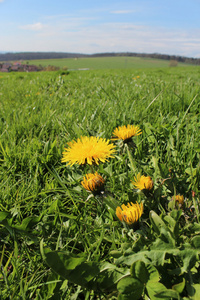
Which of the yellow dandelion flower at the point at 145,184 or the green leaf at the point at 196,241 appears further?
the yellow dandelion flower at the point at 145,184

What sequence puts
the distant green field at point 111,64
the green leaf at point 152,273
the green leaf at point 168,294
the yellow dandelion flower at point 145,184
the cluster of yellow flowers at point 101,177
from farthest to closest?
1. the distant green field at point 111,64
2. the yellow dandelion flower at point 145,184
3. the cluster of yellow flowers at point 101,177
4. the green leaf at point 152,273
5. the green leaf at point 168,294

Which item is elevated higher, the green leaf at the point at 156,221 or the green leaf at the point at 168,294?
the green leaf at the point at 156,221

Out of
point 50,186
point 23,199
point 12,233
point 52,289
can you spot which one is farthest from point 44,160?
point 52,289

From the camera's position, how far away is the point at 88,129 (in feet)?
6.30

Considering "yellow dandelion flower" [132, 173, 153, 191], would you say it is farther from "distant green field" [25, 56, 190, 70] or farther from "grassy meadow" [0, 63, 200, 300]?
"distant green field" [25, 56, 190, 70]

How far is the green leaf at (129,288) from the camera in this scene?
0.89 m

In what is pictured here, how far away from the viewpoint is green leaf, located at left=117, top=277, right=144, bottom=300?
2.93ft

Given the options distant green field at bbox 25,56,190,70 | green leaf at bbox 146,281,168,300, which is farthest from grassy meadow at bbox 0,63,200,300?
distant green field at bbox 25,56,190,70

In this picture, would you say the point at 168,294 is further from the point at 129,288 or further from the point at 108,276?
the point at 108,276

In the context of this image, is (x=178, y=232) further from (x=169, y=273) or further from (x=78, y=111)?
(x=78, y=111)

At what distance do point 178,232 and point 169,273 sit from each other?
177mm

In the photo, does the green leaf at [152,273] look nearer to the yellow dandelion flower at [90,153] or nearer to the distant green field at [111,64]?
the yellow dandelion flower at [90,153]

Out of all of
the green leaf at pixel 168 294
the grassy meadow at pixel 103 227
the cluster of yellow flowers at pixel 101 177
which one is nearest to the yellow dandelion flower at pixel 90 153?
the cluster of yellow flowers at pixel 101 177

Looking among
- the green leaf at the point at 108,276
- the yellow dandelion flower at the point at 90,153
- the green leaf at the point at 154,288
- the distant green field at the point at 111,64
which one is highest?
the distant green field at the point at 111,64
